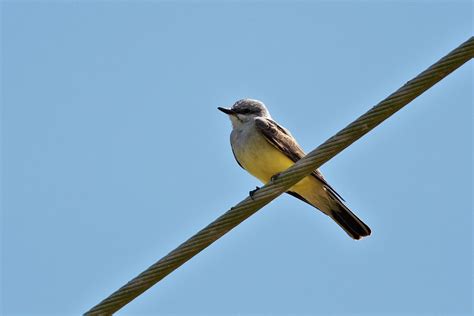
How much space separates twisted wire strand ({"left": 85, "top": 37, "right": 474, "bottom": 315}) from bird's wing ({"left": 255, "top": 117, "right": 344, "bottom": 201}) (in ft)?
8.91

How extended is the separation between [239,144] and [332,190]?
1.12 meters

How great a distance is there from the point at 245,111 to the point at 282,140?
Result: 0.85m

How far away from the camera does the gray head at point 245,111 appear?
9.60 meters

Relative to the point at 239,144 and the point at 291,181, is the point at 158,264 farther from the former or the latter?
the point at 239,144

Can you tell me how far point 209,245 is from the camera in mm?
5820

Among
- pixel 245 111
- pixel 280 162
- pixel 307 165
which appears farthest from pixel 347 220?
pixel 307 165

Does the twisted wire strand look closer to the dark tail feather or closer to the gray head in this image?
the dark tail feather

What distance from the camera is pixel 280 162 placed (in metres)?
8.87

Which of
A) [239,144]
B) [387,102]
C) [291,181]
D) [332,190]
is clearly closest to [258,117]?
[239,144]

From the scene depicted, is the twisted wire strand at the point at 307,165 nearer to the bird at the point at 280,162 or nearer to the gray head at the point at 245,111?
the bird at the point at 280,162

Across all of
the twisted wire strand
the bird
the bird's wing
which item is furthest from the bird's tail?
the twisted wire strand

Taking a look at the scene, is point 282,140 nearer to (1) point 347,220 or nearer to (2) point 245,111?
(2) point 245,111

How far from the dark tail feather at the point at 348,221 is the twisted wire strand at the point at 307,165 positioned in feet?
9.34

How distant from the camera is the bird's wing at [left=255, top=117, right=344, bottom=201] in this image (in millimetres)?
8912
